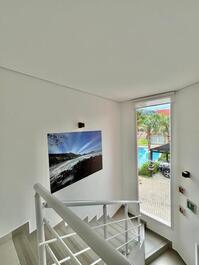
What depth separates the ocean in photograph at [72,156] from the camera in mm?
2688

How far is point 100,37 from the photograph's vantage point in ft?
4.52

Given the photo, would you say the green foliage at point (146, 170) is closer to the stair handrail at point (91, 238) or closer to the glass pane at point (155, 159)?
the glass pane at point (155, 159)

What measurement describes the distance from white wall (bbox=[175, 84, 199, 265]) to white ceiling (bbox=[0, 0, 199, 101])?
82cm

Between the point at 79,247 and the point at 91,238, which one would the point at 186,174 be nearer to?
the point at 79,247

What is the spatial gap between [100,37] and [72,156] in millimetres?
2087

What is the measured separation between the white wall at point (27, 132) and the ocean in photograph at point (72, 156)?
0.34ft

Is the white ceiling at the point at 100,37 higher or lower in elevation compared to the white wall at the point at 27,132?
higher

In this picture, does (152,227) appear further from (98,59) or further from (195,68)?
(98,59)

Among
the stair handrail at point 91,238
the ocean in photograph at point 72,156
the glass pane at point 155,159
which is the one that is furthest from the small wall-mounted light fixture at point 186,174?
the stair handrail at point 91,238

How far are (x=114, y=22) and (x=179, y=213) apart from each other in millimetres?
3616

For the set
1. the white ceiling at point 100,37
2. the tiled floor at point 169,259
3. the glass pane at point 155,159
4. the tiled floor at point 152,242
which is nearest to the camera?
the white ceiling at point 100,37

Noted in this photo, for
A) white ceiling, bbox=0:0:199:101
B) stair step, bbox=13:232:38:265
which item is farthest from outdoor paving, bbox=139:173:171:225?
stair step, bbox=13:232:38:265

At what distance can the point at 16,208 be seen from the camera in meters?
2.15

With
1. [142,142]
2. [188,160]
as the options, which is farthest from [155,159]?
[188,160]
